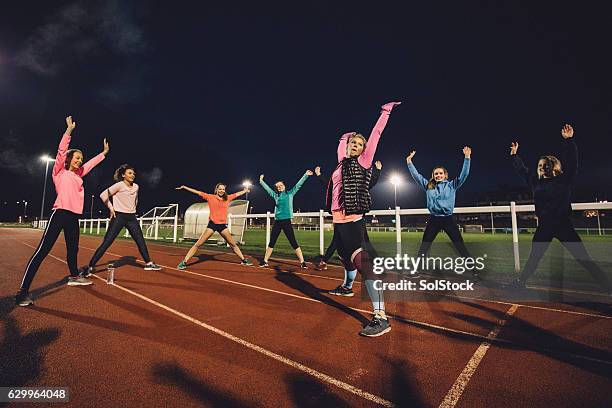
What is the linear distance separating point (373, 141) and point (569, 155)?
129 inches

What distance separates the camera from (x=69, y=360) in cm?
233

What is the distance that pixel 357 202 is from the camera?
3080 millimetres

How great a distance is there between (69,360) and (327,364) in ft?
6.79

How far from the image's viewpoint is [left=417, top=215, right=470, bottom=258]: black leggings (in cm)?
533

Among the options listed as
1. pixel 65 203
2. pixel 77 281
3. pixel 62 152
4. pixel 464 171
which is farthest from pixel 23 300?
pixel 464 171

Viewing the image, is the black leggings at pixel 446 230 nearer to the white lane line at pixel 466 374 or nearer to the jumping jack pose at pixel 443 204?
the jumping jack pose at pixel 443 204

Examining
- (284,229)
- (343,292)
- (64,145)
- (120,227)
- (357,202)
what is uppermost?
(64,145)

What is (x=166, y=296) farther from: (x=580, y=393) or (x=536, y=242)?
(x=536, y=242)

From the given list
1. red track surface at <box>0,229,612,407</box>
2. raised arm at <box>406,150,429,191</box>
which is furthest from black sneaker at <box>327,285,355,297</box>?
raised arm at <box>406,150,429,191</box>

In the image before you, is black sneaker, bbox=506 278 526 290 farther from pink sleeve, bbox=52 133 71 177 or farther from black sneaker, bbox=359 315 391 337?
pink sleeve, bbox=52 133 71 177

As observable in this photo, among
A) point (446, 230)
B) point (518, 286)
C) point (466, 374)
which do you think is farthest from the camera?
point (446, 230)

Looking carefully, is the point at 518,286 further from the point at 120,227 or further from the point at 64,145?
the point at 120,227

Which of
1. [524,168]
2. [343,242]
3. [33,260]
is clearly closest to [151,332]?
[343,242]

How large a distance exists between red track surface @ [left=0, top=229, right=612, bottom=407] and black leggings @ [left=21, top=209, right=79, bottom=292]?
426mm
